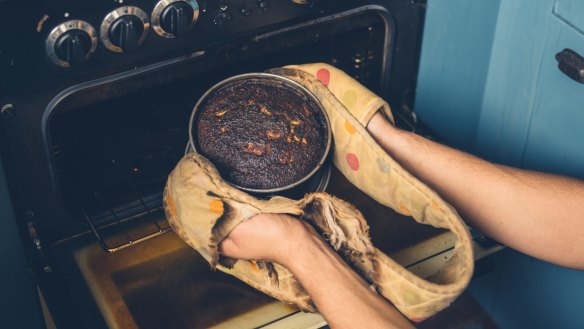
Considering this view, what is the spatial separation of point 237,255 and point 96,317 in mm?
282

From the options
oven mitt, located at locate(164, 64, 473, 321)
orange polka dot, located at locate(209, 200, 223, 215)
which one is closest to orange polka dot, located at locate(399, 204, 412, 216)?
oven mitt, located at locate(164, 64, 473, 321)

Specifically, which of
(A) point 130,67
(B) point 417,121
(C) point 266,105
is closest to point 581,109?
(B) point 417,121

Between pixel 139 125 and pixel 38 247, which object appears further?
pixel 139 125

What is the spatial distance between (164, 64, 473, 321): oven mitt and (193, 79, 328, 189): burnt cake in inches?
2.0

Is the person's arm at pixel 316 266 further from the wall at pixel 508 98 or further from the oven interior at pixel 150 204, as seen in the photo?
the wall at pixel 508 98

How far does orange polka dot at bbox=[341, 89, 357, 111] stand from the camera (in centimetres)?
138

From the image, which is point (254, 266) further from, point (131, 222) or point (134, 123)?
point (134, 123)

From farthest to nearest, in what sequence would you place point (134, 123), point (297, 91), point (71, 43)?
point (134, 123), point (297, 91), point (71, 43)

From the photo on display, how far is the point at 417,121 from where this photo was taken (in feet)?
5.47

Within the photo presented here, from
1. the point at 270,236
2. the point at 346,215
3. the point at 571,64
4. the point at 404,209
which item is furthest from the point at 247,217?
the point at 571,64

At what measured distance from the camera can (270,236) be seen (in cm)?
122

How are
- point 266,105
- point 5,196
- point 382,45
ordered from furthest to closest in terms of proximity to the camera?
point 382,45, point 266,105, point 5,196

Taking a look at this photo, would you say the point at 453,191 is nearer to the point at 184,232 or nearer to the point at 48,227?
the point at 184,232

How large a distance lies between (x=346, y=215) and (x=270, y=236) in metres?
0.14
